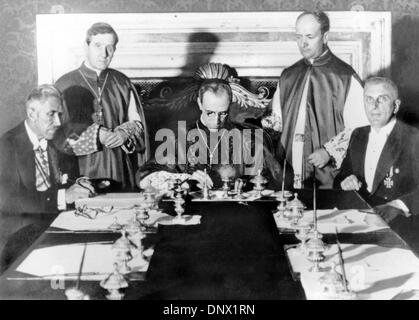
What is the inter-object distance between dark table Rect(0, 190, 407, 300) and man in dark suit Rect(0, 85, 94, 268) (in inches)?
54.3

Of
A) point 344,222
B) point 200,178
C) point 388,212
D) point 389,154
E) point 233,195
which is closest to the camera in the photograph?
point 344,222

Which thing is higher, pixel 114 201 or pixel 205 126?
pixel 205 126

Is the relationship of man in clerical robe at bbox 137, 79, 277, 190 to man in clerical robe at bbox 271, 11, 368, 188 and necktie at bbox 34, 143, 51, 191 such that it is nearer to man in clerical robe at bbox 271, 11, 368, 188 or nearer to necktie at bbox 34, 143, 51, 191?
man in clerical robe at bbox 271, 11, 368, 188

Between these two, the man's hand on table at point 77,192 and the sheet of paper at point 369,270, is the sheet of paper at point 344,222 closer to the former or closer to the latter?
the sheet of paper at point 369,270

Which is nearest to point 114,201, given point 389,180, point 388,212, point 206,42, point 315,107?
point 206,42

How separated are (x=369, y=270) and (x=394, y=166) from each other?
82.3 inches

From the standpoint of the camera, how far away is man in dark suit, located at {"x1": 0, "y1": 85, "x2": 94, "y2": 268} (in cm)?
457

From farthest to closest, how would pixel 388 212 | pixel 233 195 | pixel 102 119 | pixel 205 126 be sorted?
pixel 102 119 < pixel 205 126 < pixel 388 212 < pixel 233 195

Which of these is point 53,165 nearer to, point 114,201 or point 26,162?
point 26,162

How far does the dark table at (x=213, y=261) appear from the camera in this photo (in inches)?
102

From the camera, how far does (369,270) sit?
2.81 m

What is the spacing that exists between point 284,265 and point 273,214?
85cm

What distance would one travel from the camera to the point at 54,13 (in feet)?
15.8

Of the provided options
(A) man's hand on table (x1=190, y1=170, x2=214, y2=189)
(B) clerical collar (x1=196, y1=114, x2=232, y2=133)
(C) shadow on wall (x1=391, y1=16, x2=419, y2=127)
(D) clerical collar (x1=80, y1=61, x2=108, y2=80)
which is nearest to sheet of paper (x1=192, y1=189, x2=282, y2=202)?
(A) man's hand on table (x1=190, y1=170, x2=214, y2=189)
